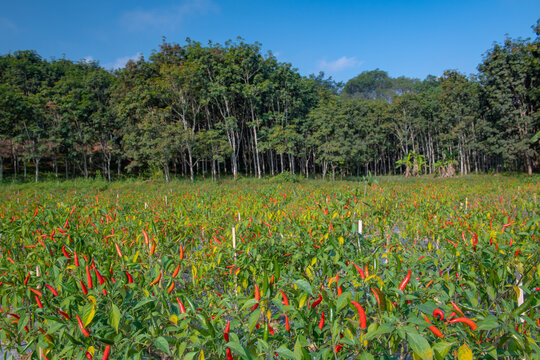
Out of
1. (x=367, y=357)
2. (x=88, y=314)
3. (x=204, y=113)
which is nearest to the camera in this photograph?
(x=367, y=357)

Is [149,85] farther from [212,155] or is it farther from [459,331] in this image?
[459,331]

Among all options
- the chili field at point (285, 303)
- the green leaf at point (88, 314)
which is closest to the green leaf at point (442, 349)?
the chili field at point (285, 303)

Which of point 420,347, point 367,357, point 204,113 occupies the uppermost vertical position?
point 204,113

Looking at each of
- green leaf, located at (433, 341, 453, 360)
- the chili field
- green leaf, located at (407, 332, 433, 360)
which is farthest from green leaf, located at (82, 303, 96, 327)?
green leaf, located at (433, 341, 453, 360)

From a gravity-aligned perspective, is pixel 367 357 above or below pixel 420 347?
below

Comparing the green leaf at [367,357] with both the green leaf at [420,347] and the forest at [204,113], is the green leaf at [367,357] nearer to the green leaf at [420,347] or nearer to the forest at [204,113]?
the green leaf at [420,347]

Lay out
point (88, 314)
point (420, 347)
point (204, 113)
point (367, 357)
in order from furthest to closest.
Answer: point (204, 113)
point (88, 314)
point (367, 357)
point (420, 347)

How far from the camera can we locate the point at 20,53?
111ft

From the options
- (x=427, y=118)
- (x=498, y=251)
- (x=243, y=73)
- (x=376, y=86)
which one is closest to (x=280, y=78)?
(x=243, y=73)

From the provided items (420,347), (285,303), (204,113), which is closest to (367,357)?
(420,347)

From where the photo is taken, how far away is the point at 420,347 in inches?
40.7

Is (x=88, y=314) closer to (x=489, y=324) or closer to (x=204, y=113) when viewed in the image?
(x=489, y=324)

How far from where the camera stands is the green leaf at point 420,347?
3.33 ft

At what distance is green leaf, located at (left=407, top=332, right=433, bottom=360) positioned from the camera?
3.33 ft
